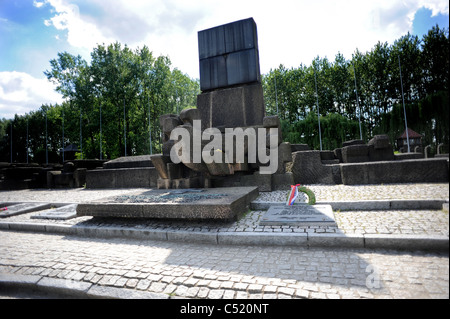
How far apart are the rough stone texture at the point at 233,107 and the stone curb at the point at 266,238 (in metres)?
4.67

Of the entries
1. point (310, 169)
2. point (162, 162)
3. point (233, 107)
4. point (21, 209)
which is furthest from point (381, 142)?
point (21, 209)

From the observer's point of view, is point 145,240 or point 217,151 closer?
point 145,240

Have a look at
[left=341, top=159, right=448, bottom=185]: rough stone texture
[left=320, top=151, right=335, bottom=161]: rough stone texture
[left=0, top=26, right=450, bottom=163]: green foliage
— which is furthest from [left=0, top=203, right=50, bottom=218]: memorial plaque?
[left=0, top=26, right=450, bottom=163]: green foliage

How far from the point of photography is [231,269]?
2.45 meters

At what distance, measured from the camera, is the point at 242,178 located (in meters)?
6.23

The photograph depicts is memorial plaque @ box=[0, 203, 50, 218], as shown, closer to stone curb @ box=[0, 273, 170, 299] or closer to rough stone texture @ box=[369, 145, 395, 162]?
stone curb @ box=[0, 273, 170, 299]

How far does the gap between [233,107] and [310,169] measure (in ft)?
10.2

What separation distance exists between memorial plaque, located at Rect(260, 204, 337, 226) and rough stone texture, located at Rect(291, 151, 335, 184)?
3043mm

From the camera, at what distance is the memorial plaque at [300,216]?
3.30 meters

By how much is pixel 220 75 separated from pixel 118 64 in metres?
26.5

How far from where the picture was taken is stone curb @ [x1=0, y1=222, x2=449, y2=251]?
253cm
